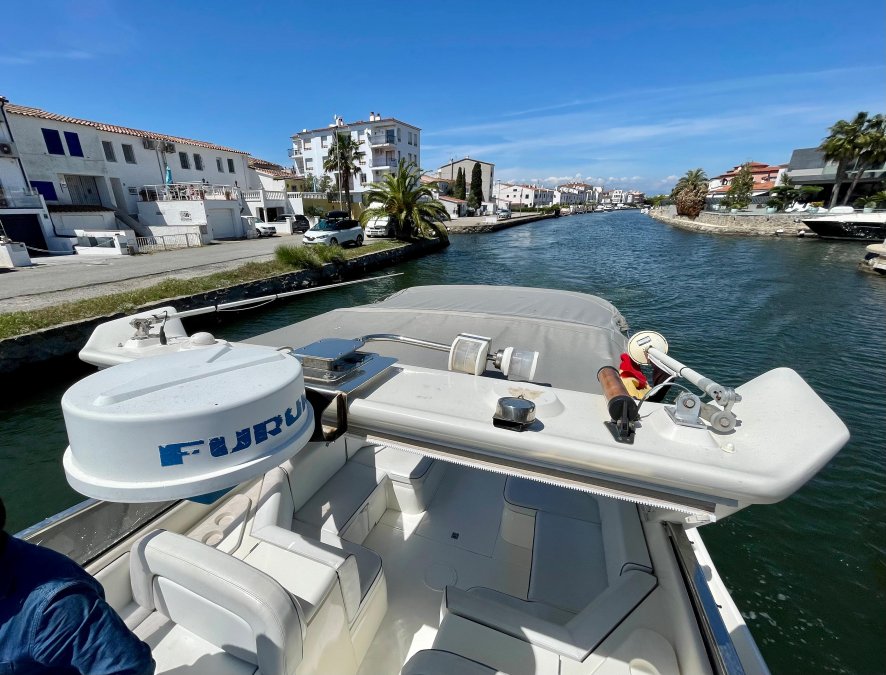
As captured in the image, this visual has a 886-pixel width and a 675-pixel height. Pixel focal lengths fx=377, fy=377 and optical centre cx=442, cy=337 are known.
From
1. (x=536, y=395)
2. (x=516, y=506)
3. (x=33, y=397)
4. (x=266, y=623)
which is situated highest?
(x=536, y=395)

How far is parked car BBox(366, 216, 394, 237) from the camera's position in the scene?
25.7 metres

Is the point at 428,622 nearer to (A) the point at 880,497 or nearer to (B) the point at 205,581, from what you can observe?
(B) the point at 205,581

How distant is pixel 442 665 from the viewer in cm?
170

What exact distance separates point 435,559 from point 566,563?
37.2 inches

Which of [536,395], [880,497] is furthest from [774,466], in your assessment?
[880,497]

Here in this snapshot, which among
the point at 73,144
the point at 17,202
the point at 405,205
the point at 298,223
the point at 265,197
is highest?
the point at 73,144

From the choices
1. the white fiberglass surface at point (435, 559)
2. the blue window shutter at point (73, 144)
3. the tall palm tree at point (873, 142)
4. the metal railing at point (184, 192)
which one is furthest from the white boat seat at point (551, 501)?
the tall palm tree at point (873, 142)

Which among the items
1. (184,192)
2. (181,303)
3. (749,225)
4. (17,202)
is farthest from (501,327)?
(749,225)

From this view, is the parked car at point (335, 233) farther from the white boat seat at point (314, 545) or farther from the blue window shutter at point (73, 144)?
the white boat seat at point (314, 545)

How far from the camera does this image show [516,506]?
2949 millimetres

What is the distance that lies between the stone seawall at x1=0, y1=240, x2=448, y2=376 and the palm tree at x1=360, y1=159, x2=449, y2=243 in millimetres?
4740

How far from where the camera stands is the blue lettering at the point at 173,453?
114 cm

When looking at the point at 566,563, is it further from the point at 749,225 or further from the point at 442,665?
the point at 749,225

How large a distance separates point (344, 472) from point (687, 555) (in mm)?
2463
